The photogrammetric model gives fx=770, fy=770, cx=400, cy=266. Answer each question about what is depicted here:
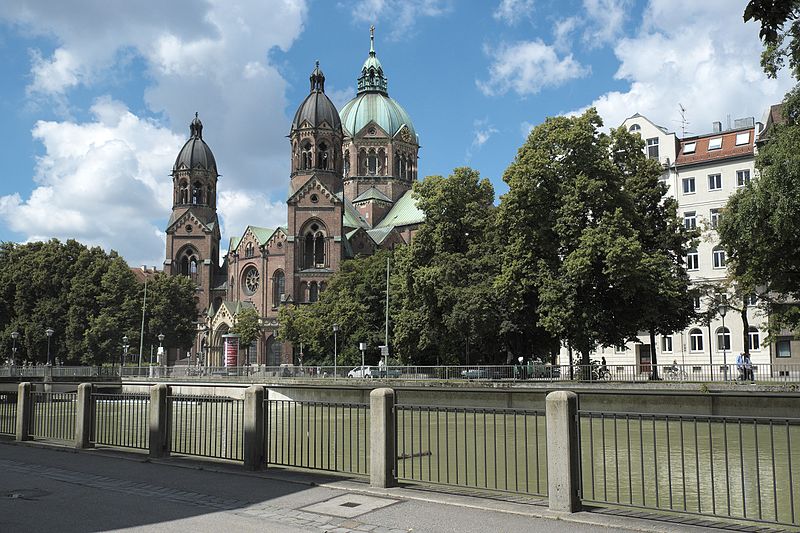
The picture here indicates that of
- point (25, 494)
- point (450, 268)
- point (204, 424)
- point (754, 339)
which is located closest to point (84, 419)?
point (204, 424)

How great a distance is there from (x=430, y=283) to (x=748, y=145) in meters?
26.0

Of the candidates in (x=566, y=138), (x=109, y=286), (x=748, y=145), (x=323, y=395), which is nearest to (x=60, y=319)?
(x=109, y=286)

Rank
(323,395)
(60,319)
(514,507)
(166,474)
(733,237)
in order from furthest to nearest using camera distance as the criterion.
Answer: (60,319)
(323,395)
(733,237)
(166,474)
(514,507)

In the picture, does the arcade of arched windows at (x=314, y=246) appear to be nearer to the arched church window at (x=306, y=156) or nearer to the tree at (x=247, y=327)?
the tree at (x=247, y=327)

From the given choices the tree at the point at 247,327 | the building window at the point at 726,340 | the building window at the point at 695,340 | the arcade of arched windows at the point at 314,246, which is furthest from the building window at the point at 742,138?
the tree at the point at 247,327

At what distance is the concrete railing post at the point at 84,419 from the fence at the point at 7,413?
13.4 ft

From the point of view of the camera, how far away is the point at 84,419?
1481 cm

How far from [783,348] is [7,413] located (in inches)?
1835

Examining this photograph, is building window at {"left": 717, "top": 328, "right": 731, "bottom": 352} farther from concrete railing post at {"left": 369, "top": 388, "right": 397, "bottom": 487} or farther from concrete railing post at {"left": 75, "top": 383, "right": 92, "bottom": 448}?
concrete railing post at {"left": 369, "top": 388, "right": 397, "bottom": 487}

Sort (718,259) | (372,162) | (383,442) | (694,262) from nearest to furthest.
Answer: (383,442), (718,259), (694,262), (372,162)

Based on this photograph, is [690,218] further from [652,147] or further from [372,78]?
[372,78]

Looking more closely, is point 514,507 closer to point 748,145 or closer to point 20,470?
point 20,470

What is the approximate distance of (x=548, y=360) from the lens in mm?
61562

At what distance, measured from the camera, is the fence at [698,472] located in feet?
27.4
